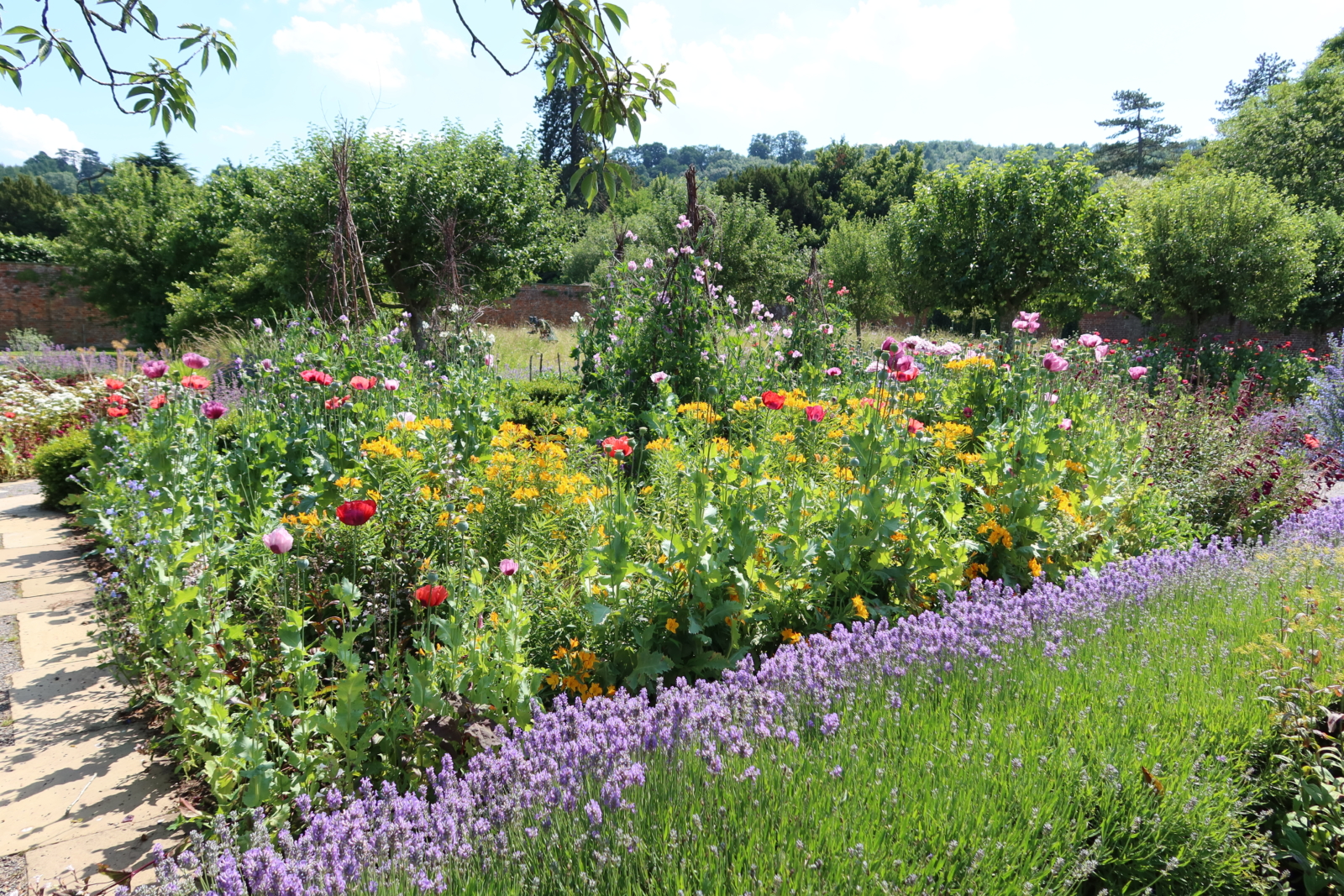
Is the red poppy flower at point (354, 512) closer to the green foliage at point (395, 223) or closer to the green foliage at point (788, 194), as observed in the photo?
the green foliage at point (395, 223)

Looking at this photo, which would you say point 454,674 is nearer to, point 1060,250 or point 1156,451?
point 1156,451

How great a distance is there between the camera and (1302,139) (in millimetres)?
19625

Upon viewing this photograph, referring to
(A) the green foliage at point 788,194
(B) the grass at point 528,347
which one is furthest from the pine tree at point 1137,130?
(B) the grass at point 528,347

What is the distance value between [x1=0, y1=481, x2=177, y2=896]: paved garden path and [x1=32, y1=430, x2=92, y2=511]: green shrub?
1.92 metres

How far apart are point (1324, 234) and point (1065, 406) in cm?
1686

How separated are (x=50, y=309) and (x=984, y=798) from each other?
30.0 meters

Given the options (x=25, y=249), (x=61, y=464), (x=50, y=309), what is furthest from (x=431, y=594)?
(x=25, y=249)

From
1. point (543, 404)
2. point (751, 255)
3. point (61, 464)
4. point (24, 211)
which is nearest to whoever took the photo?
point (61, 464)

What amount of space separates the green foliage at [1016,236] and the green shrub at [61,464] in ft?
48.0

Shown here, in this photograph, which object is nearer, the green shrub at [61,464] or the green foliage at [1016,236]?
the green shrub at [61,464]

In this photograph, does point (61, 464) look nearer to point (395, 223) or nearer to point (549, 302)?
point (395, 223)

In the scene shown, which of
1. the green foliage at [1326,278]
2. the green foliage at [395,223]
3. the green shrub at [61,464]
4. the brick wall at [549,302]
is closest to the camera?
the green shrub at [61,464]

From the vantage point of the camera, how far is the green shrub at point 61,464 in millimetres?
5473

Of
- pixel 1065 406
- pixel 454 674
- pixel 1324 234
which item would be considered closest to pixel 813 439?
pixel 1065 406
